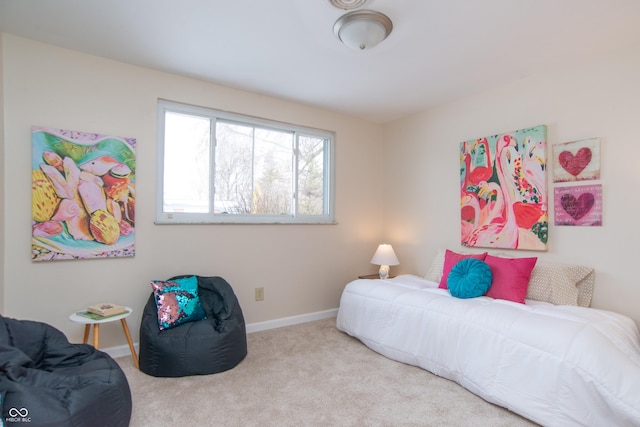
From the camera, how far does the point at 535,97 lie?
9.29 feet

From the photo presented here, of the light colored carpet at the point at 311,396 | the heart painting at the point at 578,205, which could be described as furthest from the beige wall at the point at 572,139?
the light colored carpet at the point at 311,396

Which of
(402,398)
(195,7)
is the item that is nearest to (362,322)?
(402,398)

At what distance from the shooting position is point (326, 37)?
2281mm

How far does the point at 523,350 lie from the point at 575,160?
1.57 metres

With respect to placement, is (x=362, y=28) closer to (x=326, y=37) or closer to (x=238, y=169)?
(x=326, y=37)

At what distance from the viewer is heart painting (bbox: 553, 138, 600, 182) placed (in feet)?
8.17

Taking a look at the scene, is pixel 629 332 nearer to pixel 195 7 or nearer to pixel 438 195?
pixel 438 195

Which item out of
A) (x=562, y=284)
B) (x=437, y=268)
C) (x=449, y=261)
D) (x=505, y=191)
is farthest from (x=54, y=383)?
(x=505, y=191)

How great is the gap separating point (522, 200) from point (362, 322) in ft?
5.67

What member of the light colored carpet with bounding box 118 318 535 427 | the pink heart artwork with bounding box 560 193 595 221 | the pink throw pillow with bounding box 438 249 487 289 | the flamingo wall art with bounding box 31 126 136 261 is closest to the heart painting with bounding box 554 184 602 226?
the pink heart artwork with bounding box 560 193 595 221

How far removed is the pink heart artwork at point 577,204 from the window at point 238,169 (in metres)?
2.16

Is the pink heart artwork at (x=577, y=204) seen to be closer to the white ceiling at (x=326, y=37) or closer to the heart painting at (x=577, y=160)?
the heart painting at (x=577, y=160)

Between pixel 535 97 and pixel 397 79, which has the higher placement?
pixel 397 79

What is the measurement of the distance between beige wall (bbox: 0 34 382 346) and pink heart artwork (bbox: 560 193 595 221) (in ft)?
6.65
